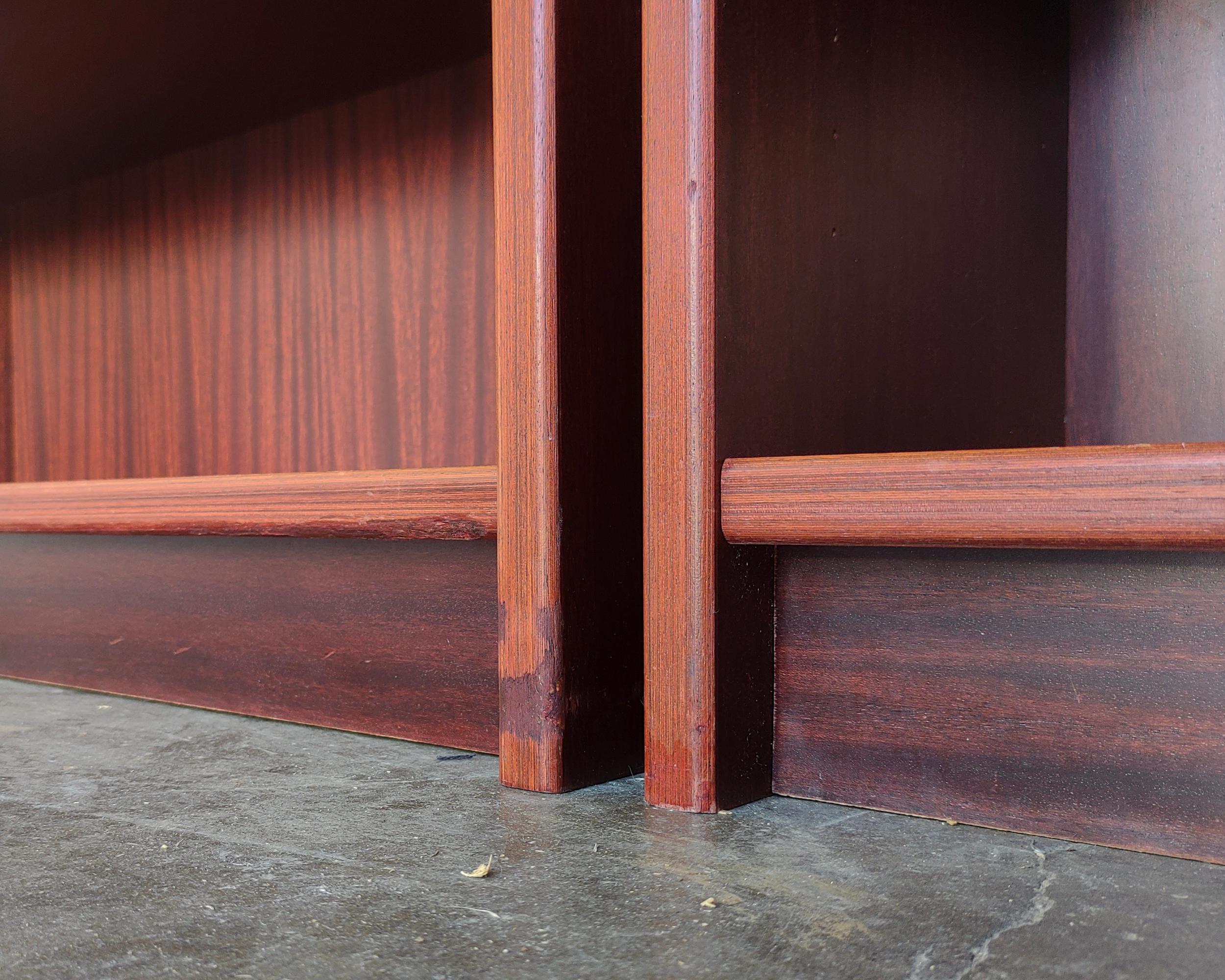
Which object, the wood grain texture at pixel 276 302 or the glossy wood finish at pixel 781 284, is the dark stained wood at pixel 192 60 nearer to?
the wood grain texture at pixel 276 302

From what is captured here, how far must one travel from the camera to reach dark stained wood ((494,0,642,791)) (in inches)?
28.5

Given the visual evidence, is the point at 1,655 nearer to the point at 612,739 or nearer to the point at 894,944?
the point at 612,739

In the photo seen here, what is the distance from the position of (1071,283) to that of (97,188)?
1350 mm

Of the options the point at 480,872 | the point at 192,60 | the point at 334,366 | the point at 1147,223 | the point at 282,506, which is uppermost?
the point at 192,60

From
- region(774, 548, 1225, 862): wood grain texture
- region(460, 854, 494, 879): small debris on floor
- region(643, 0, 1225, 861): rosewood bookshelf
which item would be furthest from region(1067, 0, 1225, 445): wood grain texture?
region(460, 854, 494, 879): small debris on floor

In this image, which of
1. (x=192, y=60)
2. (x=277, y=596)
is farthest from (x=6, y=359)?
(x=277, y=596)

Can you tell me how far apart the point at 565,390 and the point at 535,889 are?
1.04 ft

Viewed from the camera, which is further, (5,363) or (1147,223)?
(5,363)

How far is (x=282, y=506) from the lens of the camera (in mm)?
905

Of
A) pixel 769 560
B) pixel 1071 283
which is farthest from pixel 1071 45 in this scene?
pixel 769 560

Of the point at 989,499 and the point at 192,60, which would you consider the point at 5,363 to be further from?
the point at 989,499

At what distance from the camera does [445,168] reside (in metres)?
1.29

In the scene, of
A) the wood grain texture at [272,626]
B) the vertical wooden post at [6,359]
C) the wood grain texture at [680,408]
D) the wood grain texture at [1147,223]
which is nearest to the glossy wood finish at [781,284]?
the wood grain texture at [680,408]

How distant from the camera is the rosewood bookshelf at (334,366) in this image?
0.74m
